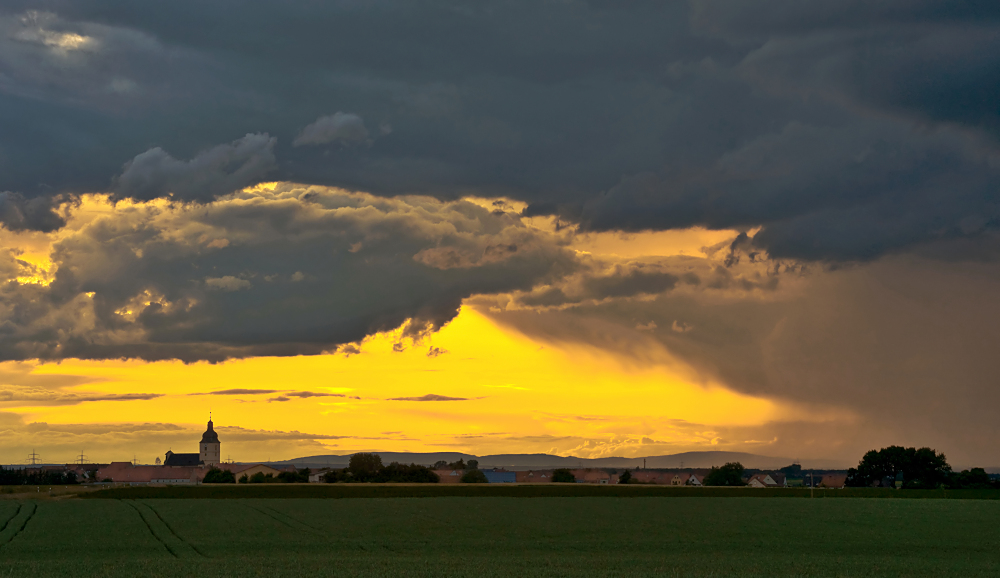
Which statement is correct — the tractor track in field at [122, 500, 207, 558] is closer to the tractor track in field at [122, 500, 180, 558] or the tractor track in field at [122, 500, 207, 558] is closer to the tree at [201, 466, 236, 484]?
the tractor track in field at [122, 500, 180, 558]

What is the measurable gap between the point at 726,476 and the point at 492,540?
152045 mm

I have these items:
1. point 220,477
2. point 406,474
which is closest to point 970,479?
point 406,474

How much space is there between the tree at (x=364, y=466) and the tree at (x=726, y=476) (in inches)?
2876

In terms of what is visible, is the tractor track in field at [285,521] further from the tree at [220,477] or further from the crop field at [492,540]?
the tree at [220,477]

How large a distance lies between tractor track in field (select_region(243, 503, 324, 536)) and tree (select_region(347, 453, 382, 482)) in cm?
7836

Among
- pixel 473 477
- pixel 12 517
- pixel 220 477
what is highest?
pixel 12 517

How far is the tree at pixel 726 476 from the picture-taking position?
19162 centimetres

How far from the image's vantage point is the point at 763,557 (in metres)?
43.1

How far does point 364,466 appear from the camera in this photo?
165 m

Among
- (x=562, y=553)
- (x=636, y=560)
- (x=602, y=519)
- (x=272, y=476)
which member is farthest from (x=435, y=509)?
(x=272, y=476)

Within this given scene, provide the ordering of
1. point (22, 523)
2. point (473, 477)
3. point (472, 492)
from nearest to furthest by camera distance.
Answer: point (22, 523) → point (472, 492) → point (473, 477)

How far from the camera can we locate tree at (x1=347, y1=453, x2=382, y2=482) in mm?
162375

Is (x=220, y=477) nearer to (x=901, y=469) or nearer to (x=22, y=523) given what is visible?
(x=22, y=523)

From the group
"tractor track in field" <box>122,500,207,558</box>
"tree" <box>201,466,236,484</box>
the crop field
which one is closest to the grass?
the crop field
